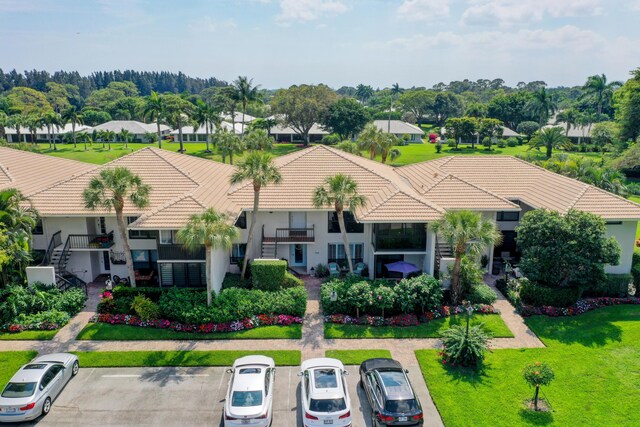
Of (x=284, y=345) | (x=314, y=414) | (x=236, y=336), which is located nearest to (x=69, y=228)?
(x=236, y=336)

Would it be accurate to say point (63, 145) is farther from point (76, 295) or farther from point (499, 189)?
point (499, 189)

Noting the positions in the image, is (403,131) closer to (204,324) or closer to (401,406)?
(204,324)

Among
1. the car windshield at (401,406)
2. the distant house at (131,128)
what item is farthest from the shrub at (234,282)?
the distant house at (131,128)

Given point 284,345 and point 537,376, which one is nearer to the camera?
point 537,376

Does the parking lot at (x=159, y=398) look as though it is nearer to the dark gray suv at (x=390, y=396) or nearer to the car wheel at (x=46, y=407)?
the car wheel at (x=46, y=407)

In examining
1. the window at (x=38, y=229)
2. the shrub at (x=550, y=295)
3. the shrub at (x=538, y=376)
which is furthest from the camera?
the window at (x=38, y=229)

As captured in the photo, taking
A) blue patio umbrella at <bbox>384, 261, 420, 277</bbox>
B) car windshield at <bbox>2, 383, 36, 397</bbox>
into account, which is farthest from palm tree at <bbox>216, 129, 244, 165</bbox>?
car windshield at <bbox>2, 383, 36, 397</bbox>
